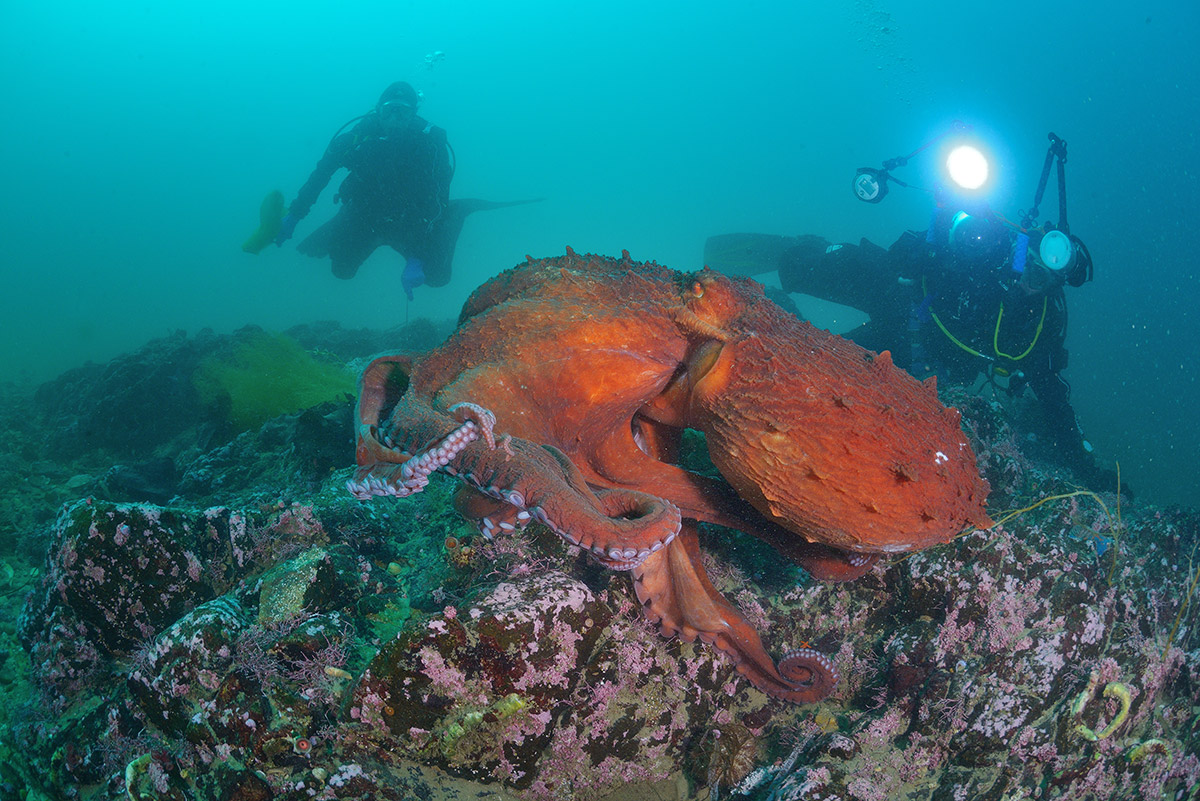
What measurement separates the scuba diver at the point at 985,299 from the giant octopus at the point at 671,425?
6.59 m

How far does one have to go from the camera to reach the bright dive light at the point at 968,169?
32.5 feet

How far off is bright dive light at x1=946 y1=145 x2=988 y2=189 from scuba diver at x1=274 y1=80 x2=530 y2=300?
1219 centimetres

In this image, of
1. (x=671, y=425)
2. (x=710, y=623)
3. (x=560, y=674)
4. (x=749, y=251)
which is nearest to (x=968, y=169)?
(x=749, y=251)

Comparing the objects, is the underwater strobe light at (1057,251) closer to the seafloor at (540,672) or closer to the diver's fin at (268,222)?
the seafloor at (540,672)

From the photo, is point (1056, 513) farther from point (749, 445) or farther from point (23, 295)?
point (23, 295)

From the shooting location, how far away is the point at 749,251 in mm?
14180

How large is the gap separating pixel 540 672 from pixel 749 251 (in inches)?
527

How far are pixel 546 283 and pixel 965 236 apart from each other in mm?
8708

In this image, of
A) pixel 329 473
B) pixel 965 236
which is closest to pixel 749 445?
pixel 329 473

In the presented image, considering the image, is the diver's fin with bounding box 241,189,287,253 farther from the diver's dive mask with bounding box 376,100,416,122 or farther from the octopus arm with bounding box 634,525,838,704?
the octopus arm with bounding box 634,525,838,704

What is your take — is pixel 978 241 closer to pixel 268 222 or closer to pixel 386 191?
pixel 386 191

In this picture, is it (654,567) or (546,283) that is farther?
(654,567)

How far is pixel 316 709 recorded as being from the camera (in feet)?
8.09

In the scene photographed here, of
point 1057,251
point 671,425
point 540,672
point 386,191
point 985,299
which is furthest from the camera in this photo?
point 386,191
